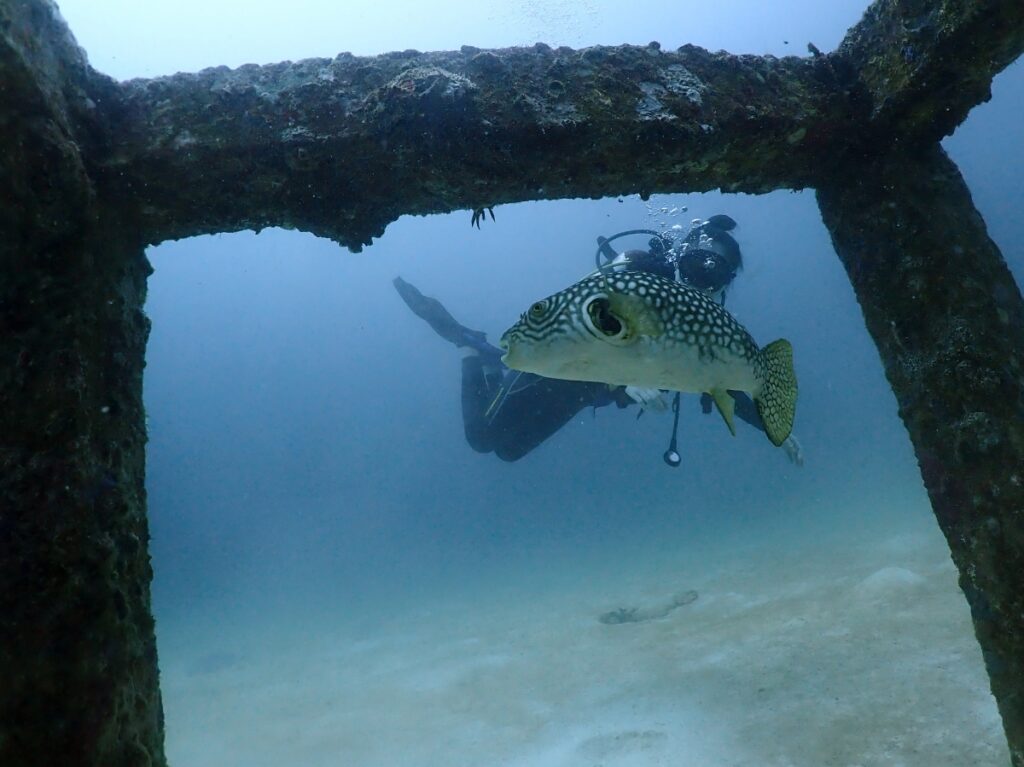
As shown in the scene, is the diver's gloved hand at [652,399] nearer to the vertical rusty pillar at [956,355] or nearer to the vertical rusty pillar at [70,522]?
the vertical rusty pillar at [956,355]

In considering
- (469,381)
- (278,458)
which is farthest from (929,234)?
(278,458)

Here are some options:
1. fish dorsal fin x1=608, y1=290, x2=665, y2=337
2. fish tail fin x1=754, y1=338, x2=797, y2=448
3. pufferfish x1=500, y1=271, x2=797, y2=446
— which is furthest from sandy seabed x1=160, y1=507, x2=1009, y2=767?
fish dorsal fin x1=608, y1=290, x2=665, y2=337

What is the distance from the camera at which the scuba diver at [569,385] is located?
805cm

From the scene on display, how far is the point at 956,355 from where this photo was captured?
334cm

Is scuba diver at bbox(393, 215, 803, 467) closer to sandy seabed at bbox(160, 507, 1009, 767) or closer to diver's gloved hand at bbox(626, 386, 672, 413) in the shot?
diver's gloved hand at bbox(626, 386, 672, 413)

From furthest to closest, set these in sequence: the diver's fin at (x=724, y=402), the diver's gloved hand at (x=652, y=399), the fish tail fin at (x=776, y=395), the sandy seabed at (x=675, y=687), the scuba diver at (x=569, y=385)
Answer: the scuba diver at (x=569, y=385) → the diver's gloved hand at (x=652, y=399) → the sandy seabed at (x=675, y=687) → the fish tail fin at (x=776, y=395) → the diver's fin at (x=724, y=402)

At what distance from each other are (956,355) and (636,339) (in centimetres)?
215

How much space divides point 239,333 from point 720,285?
115792 mm

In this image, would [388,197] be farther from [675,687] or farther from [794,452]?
[794,452]

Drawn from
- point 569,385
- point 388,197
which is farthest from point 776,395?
point 569,385

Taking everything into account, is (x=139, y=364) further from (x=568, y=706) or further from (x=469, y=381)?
(x=469, y=381)

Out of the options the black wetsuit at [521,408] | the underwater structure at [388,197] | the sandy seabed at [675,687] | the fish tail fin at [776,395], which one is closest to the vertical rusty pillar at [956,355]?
the underwater structure at [388,197]

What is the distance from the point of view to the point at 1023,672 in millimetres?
2896

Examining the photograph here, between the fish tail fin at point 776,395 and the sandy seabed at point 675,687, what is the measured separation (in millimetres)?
2598
